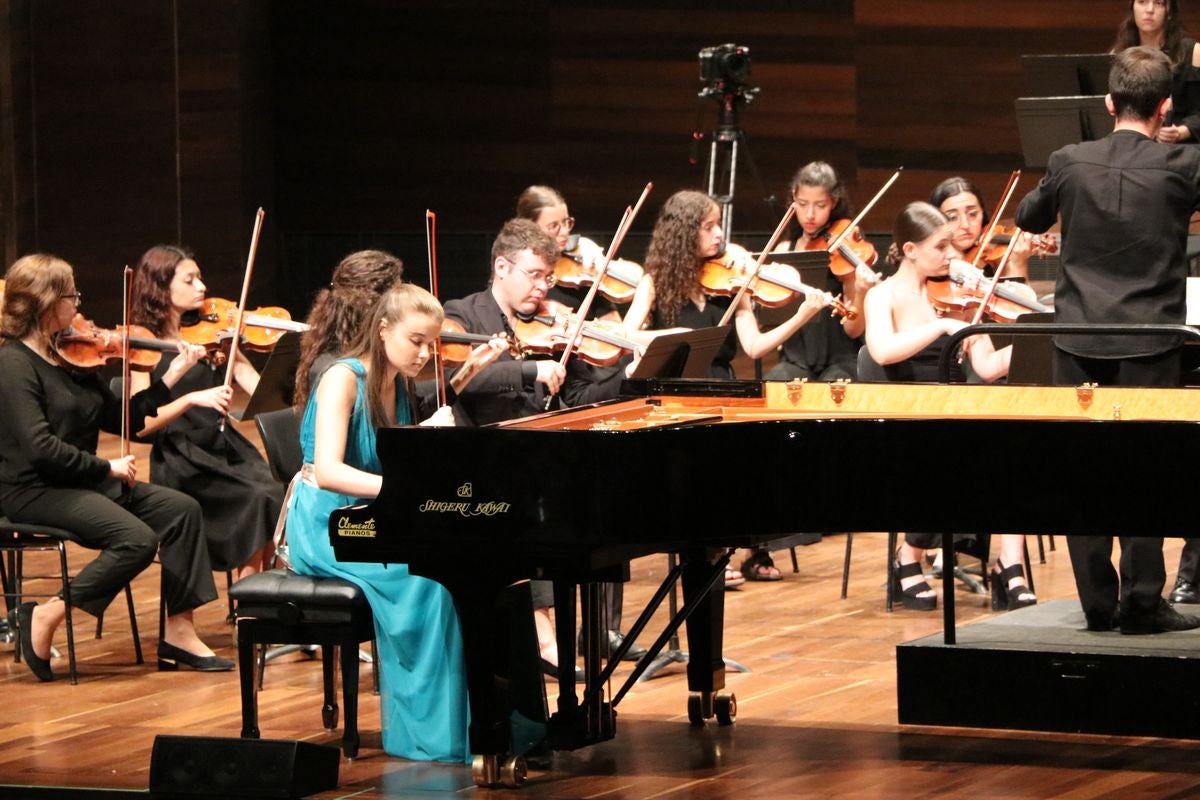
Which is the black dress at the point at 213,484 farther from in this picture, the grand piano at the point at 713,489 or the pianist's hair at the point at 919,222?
the pianist's hair at the point at 919,222

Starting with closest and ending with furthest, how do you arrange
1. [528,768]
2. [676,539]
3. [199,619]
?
[676,539]
[528,768]
[199,619]

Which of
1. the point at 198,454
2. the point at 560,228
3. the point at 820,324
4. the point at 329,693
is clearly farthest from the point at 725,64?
the point at 329,693

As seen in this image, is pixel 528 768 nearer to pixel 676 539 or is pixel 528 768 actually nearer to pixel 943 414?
pixel 676 539

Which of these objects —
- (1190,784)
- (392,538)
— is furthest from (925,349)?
(392,538)

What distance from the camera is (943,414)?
3771 mm

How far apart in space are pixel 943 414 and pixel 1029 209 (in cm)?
73

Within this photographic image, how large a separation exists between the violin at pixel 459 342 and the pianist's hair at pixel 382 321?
743 millimetres

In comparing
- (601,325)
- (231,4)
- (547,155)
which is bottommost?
(601,325)

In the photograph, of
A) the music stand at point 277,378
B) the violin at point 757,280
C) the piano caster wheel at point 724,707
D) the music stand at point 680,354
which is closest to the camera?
the piano caster wheel at point 724,707

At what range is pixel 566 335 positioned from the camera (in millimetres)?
4848

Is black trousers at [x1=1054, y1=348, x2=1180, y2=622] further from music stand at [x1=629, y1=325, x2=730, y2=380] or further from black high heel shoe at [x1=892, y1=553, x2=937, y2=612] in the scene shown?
black high heel shoe at [x1=892, y1=553, x2=937, y2=612]

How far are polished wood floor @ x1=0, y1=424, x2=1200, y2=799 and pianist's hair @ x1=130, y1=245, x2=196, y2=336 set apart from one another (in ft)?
2.98

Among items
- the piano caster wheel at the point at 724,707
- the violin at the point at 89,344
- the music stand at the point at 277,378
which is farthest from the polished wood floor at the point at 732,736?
the violin at the point at 89,344

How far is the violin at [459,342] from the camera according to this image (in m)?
4.76
